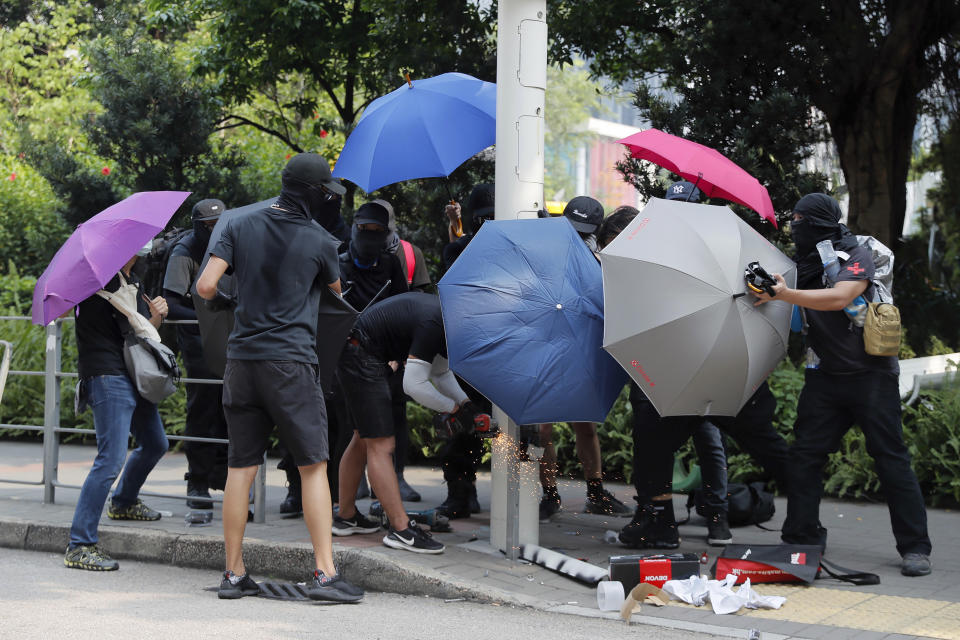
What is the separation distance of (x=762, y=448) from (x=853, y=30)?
572cm

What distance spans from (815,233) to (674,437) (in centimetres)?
133

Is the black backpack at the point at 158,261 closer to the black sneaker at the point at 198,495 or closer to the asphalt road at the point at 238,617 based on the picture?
the black sneaker at the point at 198,495

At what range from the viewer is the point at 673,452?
245 inches

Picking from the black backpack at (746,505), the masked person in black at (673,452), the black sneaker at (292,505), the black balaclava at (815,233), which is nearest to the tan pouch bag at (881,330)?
the black balaclava at (815,233)

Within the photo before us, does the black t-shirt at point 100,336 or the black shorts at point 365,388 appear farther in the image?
the black t-shirt at point 100,336

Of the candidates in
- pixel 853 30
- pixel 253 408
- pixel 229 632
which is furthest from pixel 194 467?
pixel 853 30

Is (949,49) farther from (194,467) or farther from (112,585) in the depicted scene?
(112,585)

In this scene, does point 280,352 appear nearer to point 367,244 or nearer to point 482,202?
point 367,244

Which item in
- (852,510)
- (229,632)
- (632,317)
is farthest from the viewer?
(852,510)

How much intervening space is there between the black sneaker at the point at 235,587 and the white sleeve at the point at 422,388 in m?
1.21

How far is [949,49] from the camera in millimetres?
11156

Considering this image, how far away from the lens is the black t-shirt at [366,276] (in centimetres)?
655

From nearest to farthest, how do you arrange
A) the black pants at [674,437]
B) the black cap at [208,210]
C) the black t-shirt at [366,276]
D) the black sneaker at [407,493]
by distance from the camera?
the black pants at [674,437] < the black t-shirt at [366,276] < the black cap at [208,210] < the black sneaker at [407,493]

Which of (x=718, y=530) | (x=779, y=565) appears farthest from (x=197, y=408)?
(x=779, y=565)
